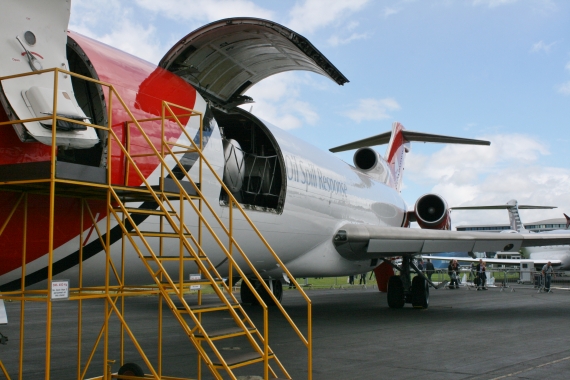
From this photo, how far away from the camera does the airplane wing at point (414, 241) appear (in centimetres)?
1502

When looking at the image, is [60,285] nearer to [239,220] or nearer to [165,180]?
[165,180]

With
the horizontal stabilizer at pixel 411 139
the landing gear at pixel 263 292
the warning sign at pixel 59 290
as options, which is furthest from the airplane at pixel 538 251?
the warning sign at pixel 59 290

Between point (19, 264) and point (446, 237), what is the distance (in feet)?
39.6

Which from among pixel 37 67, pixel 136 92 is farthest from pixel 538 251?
pixel 37 67

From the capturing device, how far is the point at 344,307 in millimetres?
19688

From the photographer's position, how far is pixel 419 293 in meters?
18.3

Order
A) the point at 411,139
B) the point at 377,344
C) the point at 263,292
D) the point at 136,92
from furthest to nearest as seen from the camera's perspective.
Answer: the point at 411,139 → the point at 263,292 → the point at 377,344 → the point at 136,92

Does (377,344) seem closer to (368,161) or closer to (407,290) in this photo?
(407,290)

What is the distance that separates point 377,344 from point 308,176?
4136 millimetres

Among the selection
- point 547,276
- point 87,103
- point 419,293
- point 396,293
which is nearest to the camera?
point 87,103

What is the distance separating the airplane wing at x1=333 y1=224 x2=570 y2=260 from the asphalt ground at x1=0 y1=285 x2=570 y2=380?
1770 millimetres

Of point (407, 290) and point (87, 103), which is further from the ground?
point (87, 103)

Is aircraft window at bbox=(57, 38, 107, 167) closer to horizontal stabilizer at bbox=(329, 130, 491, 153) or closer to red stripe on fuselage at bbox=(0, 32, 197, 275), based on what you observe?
red stripe on fuselage at bbox=(0, 32, 197, 275)

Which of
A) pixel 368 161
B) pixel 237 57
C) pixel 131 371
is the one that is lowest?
pixel 131 371
